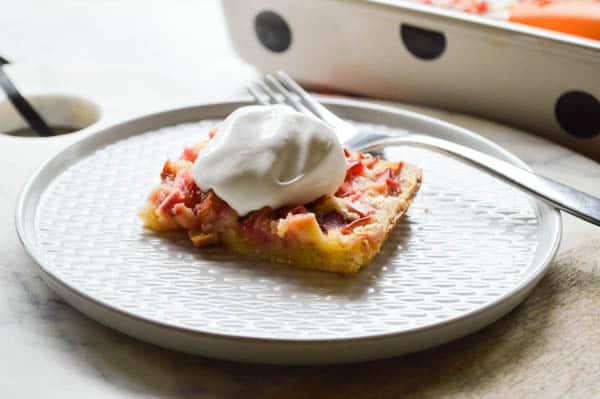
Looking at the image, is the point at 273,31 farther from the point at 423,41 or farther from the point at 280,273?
the point at 280,273

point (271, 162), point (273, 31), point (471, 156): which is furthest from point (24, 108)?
point (471, 156)

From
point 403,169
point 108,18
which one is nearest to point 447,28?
point 403,169

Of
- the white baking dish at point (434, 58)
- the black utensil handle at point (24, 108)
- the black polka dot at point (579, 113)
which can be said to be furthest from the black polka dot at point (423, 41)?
the black utensil handle at point (24, 108)

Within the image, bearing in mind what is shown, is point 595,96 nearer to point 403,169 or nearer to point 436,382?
point 403,169

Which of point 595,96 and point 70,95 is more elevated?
point 595,96

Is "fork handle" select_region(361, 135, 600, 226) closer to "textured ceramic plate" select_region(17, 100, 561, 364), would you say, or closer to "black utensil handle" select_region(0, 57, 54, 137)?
"textured ceramic plate" select_region(17, 100, 561, 364)

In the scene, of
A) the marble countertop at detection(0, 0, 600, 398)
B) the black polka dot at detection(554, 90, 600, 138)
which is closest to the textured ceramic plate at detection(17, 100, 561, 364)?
the marble countertop at detection(0, 0, 600, 398)
